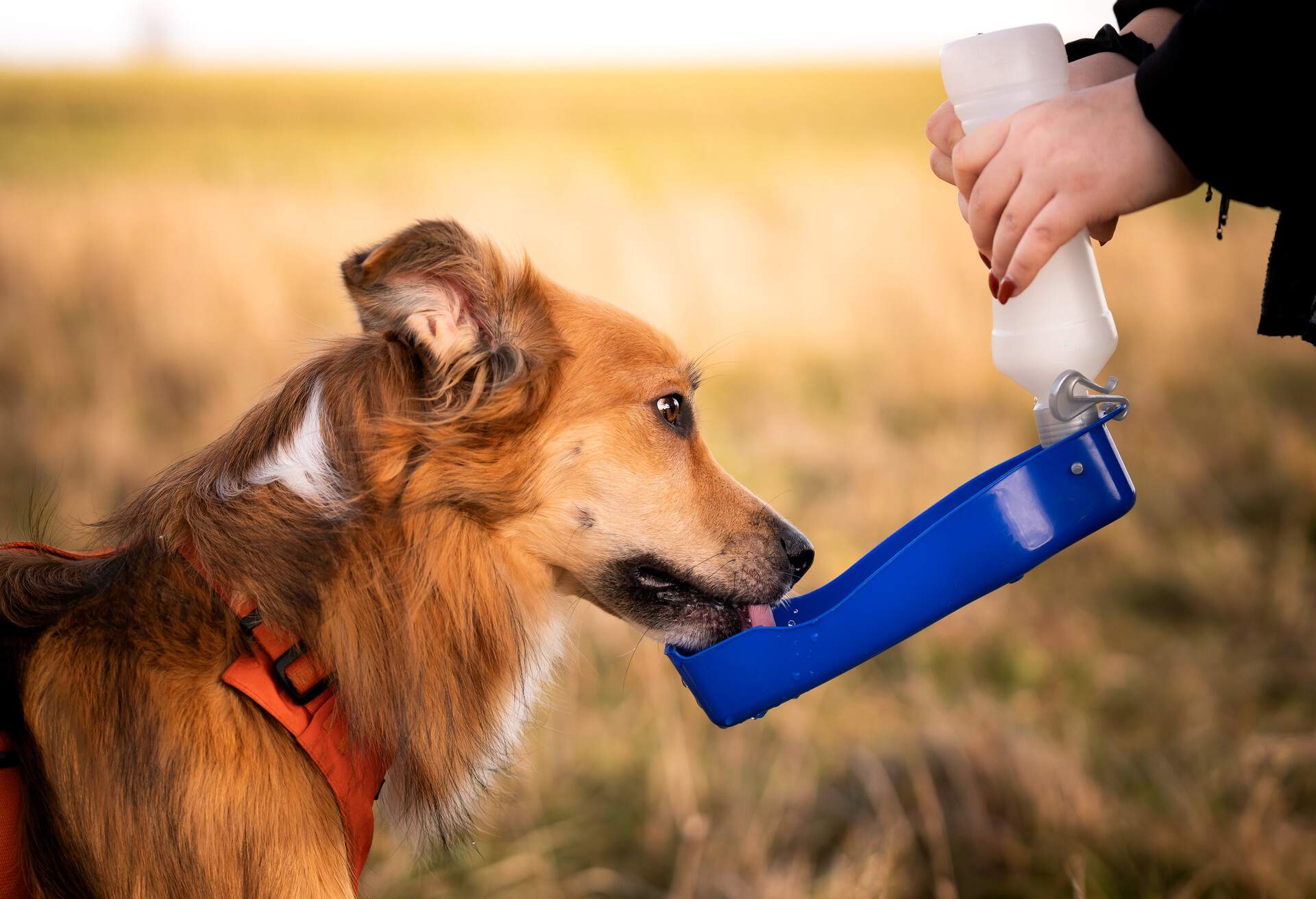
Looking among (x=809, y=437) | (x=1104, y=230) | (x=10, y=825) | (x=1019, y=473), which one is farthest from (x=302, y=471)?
(x=809, y=437)

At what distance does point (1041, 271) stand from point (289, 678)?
Result: 1.70 metres

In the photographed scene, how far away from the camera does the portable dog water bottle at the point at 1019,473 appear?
1.76m

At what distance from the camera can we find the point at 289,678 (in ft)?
6.35

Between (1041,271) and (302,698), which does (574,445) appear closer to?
(302,698)

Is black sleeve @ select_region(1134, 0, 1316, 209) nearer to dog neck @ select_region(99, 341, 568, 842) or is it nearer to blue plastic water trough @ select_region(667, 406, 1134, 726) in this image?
blue plastic water trough @ select_region(667, 406, 1134, 726)

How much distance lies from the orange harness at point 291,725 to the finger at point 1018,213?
5.24 feet

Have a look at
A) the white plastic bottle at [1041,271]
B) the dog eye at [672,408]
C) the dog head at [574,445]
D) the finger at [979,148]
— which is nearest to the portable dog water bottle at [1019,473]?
the white plastic bottle at [1041,271]

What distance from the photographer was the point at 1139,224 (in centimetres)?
1154

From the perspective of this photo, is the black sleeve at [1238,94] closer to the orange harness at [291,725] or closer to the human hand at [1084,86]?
the human hand at [1084,86]

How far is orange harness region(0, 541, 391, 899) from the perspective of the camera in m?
1.79

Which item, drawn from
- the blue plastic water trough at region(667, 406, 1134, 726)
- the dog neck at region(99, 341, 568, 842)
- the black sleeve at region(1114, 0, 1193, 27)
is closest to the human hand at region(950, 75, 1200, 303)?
the blue plastic water trough at region(667, 406, 1134, 726)

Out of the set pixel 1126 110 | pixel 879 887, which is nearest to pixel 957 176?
pixel 1126 110

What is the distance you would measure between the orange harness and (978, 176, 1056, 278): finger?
1.60 meters

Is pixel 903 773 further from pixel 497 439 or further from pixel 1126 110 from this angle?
pixel 1126 110
